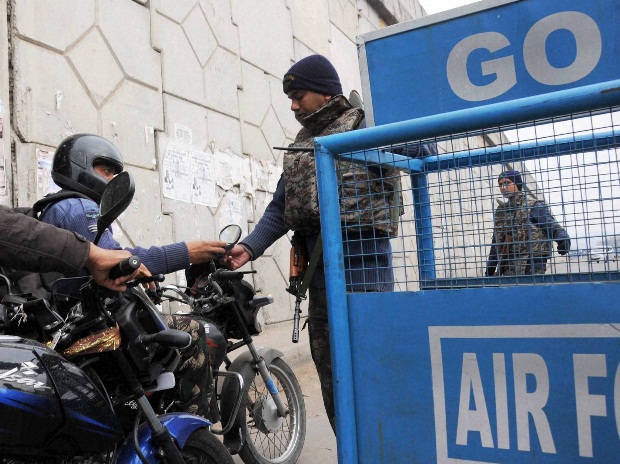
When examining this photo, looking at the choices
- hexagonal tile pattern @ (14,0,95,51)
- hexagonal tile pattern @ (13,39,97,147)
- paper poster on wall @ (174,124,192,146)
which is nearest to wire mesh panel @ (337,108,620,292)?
hexagonal tile pattern @ (13,39,97,147)

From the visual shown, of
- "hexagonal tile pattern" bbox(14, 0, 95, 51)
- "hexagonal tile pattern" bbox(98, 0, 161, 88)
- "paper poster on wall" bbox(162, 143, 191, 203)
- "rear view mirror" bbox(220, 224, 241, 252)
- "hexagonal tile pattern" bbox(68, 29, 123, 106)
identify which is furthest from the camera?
"paper poster on wall" bbox(162, 143, 191, 203)

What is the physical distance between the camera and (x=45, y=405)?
160 cm

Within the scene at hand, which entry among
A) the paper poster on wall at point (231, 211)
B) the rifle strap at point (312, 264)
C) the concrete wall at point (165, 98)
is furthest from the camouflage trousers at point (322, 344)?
the paper poster on wall at point (231, 211)

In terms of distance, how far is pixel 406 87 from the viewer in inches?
77.2

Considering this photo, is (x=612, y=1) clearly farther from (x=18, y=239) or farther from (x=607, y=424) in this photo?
(x=18, y=239)

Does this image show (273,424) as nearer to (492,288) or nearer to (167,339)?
(167,339)

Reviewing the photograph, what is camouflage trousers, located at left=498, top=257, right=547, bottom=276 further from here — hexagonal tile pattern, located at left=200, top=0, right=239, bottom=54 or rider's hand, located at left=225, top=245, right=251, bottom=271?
hexagonal tile pattern, located at left=200, top=0, right=239, bottom=54

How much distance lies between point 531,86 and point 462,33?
249mm

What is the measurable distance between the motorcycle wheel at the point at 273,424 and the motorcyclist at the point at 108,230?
2.09 feet

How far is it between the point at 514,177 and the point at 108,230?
5.01 feet

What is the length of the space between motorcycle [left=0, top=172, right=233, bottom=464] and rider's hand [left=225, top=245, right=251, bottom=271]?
82 centimetres

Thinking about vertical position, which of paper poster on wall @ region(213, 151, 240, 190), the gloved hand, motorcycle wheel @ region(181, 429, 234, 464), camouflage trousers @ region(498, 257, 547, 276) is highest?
paper poster on wall @ region(213, 151, 240, 190)

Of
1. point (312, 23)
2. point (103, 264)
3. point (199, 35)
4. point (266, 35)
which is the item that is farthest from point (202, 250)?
point (312, 23)

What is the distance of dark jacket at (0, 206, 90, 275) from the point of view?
1580mm
